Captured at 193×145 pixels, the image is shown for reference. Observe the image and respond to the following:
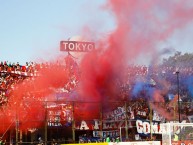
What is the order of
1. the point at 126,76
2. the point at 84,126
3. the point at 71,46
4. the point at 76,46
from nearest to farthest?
the point at 84,126
the point at 126,76
the point at 71,46
the point at 76,46

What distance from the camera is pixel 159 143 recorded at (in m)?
37.2

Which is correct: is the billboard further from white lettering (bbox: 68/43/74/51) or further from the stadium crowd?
the stadium crowd

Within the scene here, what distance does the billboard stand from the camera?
65656 millimetres

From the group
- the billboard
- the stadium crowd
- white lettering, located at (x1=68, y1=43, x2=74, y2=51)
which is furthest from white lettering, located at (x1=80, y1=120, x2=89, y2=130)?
white lettering, located at (x1=68, y1=43, x2=74, y2=51)

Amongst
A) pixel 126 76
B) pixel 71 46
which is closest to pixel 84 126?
pixel 126 76

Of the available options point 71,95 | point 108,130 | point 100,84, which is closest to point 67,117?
point 108,130

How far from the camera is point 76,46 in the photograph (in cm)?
6762

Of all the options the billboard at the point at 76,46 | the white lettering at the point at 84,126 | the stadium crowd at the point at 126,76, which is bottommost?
the white lettering at the point at 84,126

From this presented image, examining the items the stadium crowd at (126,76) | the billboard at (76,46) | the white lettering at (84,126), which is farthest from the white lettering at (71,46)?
the white lettering at (84,126)

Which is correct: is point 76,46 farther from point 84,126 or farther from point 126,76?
point 84,126

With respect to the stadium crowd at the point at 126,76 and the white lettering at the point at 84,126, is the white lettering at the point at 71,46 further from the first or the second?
the white lettering at the point at 84,126

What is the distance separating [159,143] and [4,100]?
2051 cm

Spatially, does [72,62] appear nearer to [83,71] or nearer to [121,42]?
[83,71]

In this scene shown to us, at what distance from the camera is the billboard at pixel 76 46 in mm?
65656
